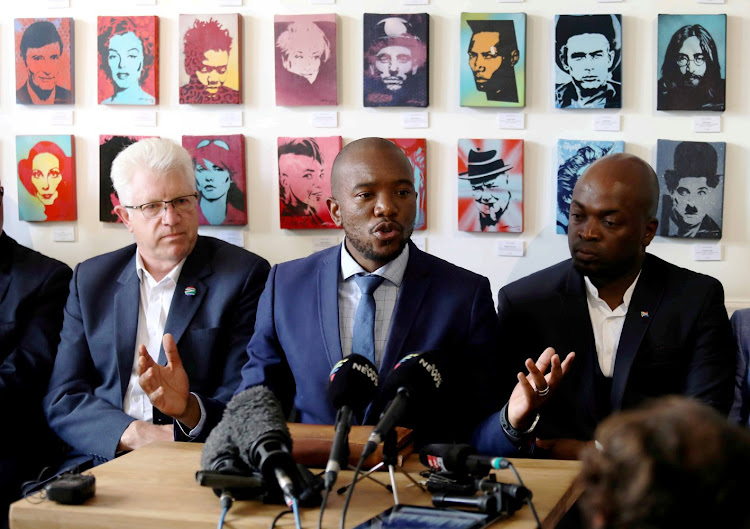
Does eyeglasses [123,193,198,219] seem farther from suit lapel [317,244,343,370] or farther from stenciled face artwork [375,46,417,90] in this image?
stenciled face artwork [375,46,417,90]

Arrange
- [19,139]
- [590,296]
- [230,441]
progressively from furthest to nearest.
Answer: [19,139], [590,296], [230,441]

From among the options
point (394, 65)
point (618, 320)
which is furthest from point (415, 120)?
point (618, 320)

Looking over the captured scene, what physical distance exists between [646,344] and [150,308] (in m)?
1.79

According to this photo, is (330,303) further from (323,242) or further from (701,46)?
(701,46)

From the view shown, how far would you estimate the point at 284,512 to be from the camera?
1.66 meters

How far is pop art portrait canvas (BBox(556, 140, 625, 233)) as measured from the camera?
3439 mm

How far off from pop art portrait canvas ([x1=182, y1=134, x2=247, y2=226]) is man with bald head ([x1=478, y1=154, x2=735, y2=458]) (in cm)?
139

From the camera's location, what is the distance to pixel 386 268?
8.72 ft

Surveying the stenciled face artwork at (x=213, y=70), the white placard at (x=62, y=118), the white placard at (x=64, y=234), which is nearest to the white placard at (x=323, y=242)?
the stenciled face artwork at (x=213, y=70)

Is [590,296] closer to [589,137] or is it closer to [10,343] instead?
[589,137]

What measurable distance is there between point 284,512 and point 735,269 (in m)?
2.45

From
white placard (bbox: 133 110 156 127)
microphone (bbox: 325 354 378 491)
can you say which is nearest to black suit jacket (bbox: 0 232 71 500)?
white placard (bbox: 133 110 156 127)

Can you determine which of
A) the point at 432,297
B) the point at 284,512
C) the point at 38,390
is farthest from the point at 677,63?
the point at 38,390

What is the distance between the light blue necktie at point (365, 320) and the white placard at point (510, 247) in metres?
1.05
